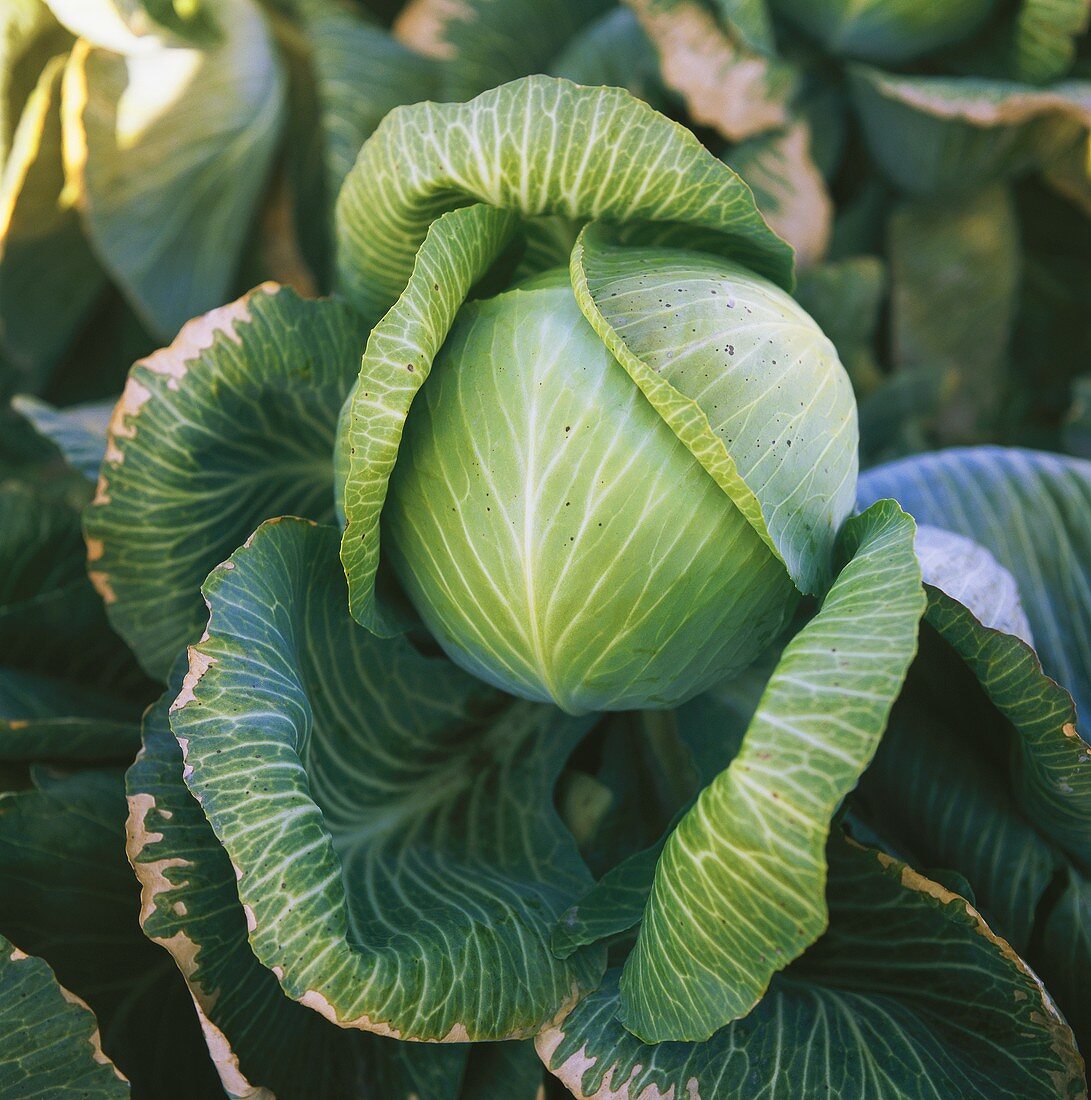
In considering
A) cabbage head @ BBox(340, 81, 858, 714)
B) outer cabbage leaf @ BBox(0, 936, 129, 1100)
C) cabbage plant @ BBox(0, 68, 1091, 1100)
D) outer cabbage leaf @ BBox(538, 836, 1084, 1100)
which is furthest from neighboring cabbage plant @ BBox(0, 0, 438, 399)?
outer cabbage leaf @ BBox(538, 836, 1084, 1100)

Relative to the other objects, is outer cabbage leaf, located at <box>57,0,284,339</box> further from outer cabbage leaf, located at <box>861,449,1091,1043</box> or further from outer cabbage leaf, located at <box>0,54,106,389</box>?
outer cabbage leaf, located at <box>861,449,1091,1043</box>

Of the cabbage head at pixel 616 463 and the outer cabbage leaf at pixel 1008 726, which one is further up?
the cabbage head at pixel 616 463

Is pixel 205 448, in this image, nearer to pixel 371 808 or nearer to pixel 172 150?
pixel 371 808

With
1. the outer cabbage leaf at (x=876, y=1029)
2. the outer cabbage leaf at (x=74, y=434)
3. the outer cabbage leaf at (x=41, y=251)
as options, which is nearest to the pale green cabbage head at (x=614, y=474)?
the outer cabbage leaf at (x=876, y=1029)

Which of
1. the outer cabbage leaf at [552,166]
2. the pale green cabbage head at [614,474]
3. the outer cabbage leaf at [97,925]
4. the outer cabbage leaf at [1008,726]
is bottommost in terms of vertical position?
the outer cabbage leaf at [97,925]

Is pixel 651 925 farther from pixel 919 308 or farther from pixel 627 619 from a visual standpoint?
pixel 919 308

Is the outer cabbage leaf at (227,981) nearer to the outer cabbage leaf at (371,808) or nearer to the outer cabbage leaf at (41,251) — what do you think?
the outer cabbage leaf at (371,808)

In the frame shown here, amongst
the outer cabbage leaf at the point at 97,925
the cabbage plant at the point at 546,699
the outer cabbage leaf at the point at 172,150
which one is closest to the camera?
the cabbage plant at the point at 546,699
